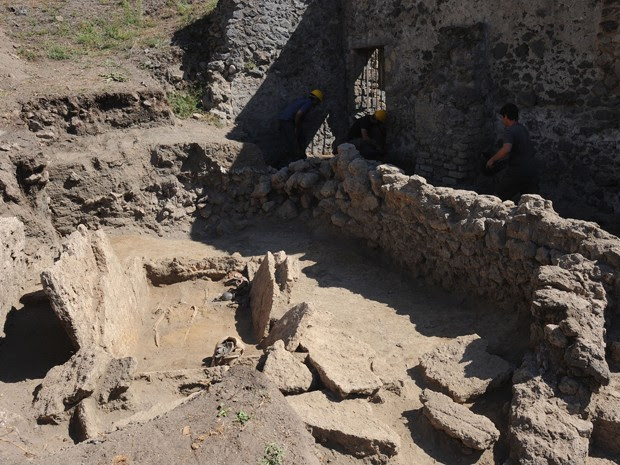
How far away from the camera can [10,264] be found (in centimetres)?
555

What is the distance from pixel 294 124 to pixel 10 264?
17.2 feet

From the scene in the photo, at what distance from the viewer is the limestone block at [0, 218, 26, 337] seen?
5.30 meters

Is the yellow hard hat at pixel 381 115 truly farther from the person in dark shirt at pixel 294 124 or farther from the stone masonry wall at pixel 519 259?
the stone masonry wall at pixel 519 259

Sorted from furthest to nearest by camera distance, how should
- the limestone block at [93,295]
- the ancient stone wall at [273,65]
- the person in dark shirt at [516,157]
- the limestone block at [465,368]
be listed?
the ancient stone wall at [273,65] < the person in dark shirt at [516,157] < the limestone block at [93,295] < the limestone block at [465,368]

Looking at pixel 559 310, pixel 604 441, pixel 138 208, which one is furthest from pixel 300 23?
pixel 604 441

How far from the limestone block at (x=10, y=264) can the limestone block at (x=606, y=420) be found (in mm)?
4863

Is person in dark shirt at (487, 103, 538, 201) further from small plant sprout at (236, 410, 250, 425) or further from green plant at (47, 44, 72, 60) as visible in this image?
green plant at (47, 44, 72, 60)

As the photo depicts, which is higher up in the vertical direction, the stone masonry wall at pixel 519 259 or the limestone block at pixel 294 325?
the stone masonry wall at pixel 519 259

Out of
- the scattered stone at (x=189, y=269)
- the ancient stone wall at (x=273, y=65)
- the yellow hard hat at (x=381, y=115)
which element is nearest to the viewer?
the scattered stone at (x=189, y=269)

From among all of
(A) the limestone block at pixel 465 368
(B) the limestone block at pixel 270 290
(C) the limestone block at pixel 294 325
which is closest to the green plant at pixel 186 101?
(B) the limestone block at pixel 270 290

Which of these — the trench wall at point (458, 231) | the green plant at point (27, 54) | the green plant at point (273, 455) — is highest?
the green plant at point (27, 54)

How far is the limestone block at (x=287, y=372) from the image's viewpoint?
4258 millimetres

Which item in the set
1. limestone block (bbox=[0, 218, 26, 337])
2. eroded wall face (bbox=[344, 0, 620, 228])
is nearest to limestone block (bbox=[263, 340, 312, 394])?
limestone block (bbox=[0, 218, 26, 337])

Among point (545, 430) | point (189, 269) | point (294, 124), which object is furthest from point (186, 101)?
point (545, 430)
